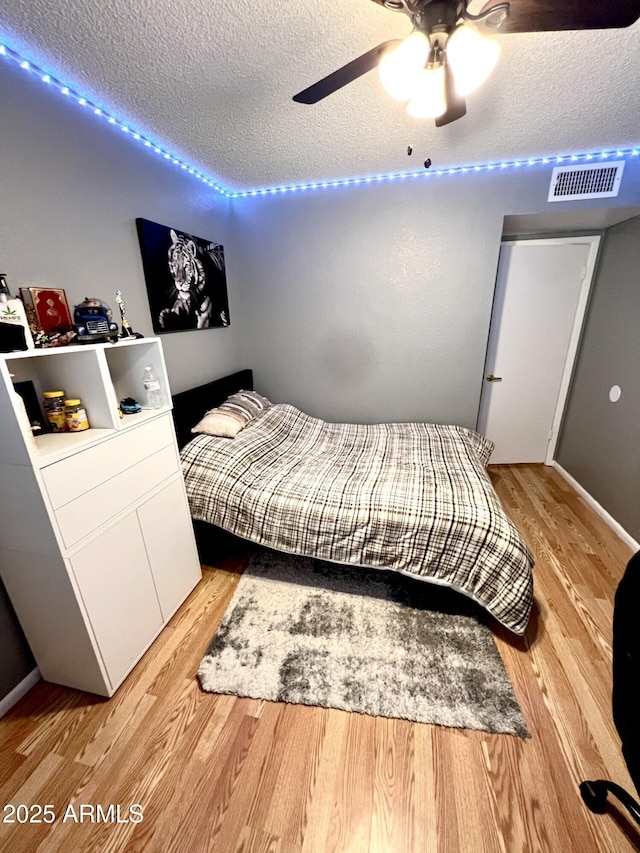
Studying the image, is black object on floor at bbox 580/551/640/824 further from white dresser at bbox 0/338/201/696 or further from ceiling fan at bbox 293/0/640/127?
white dresser at bbox 0/338/201/696

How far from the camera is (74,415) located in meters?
1.34

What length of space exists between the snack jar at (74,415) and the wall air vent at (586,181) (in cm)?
329

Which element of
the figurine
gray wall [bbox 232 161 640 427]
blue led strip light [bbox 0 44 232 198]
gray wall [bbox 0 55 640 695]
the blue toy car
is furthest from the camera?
gray wall [bbox 232 161 640 427]

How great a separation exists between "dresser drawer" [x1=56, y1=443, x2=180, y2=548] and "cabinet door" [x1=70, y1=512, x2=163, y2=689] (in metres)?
0.06

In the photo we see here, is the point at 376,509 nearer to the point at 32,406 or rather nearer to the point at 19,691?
the point at 32,406

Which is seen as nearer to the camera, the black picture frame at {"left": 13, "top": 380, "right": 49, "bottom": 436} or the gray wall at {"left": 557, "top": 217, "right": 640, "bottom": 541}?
the black picture frame at {"left": 13, "top": 380, "right": 49, "bottom": 436}

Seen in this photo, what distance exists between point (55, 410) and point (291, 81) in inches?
69.8

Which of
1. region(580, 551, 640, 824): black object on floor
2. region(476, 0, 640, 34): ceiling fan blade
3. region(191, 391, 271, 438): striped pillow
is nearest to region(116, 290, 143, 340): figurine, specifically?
region(191, 391, 271, 438): striped pillow

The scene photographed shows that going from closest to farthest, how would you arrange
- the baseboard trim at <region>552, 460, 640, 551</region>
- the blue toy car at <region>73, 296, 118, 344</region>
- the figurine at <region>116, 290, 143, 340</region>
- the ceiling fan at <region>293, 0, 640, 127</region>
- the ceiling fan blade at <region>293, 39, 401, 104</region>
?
the ceiling fan at <region>293, 0, 640, 127</region> < the ceiling fan blade at <region>293, 39, 401, 104</region> < the blue toy car at <region>73, 296, 118, 344</region> < the figurine at <region>116, 290, 143, 340</region> < the baseboard trim at <region>552, 460, 640, 551</region>

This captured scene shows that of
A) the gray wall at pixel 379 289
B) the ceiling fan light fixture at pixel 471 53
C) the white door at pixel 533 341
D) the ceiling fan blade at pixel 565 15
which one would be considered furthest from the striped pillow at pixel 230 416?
the white door at pixel 533 341

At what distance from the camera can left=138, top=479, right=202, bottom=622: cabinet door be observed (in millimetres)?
1598

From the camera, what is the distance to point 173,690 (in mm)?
1433

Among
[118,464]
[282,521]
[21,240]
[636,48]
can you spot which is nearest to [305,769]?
[282,521]

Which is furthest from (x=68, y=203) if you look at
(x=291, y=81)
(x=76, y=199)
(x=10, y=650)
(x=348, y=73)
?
(x=10, y=650)
